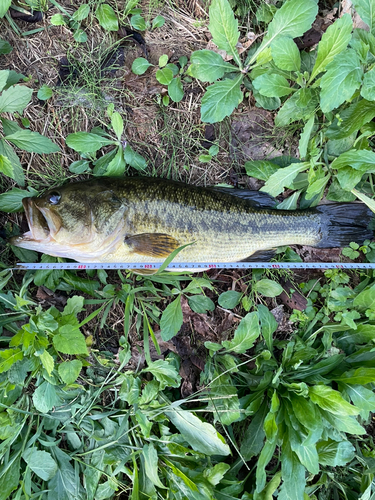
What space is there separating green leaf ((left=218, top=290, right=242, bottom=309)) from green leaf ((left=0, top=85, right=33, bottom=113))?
93.0 inches

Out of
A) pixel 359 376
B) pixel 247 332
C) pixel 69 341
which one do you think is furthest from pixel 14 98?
pixel 359 376

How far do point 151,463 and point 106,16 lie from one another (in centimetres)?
381

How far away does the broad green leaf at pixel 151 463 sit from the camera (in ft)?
8.69

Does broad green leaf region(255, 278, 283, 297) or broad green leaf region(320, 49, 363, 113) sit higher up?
broad green leaf region(320, 49, 363, 113)

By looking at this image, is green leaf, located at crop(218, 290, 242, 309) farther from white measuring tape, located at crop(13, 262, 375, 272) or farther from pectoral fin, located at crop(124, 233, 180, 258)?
pectoral fin, located at crop(124, 233, 180, 258)

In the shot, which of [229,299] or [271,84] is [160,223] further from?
[271,84]

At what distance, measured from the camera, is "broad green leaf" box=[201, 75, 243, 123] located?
9.61ft

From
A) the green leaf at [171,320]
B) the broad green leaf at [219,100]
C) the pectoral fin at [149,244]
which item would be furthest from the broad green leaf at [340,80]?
the green leaf at [171,320]

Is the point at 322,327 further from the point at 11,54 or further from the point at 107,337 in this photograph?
the point at 11,54

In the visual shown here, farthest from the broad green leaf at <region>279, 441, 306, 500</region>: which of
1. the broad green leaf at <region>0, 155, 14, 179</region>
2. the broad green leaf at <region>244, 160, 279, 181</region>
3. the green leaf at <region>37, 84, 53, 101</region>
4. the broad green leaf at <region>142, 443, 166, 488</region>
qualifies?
the green leaf at <region>37, 84, 53, 101</region>

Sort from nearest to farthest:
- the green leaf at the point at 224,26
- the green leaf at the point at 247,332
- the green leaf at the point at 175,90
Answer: the green leaf at the point at 224,26 < the green leaf at the point at 247,332 < the green leaf at the point at 175,90

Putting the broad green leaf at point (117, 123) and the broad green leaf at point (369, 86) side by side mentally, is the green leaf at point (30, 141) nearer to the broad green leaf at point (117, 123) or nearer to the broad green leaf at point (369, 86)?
the broad green leaf at point (117, 123)

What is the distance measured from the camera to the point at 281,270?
11.0 ft

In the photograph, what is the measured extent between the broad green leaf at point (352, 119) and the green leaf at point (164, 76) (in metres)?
1.49
